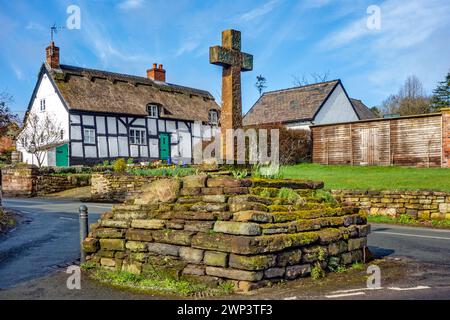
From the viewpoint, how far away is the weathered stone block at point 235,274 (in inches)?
224

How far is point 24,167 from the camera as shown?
2584cm

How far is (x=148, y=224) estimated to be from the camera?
6.72 metres

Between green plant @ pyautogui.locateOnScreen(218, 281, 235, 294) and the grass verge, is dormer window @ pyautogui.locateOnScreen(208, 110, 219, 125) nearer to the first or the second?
the grass verge

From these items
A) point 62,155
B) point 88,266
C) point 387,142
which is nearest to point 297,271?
point 88,266

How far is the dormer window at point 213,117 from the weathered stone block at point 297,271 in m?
38.2

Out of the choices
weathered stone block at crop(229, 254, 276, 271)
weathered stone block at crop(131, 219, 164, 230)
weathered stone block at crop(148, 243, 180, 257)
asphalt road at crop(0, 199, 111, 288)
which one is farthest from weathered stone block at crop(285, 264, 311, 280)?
asphalt road at crop(0, 199, 111, 288)

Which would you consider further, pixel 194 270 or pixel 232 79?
pixel 232 79

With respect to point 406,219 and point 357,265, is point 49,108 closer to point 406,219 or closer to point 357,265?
point 406,219

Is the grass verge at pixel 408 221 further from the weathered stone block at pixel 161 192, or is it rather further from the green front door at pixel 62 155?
the green front door at pixel 62 155

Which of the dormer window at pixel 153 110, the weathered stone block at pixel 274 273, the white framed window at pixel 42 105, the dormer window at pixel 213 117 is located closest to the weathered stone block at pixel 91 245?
the weathered stone block at pixel 274 273

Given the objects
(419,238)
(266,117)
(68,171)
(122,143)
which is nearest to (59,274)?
(419,238)

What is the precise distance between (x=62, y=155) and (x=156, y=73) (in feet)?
46.4

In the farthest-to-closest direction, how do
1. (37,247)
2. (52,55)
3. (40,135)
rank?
(52,55) < (40,135) < (37,247)
